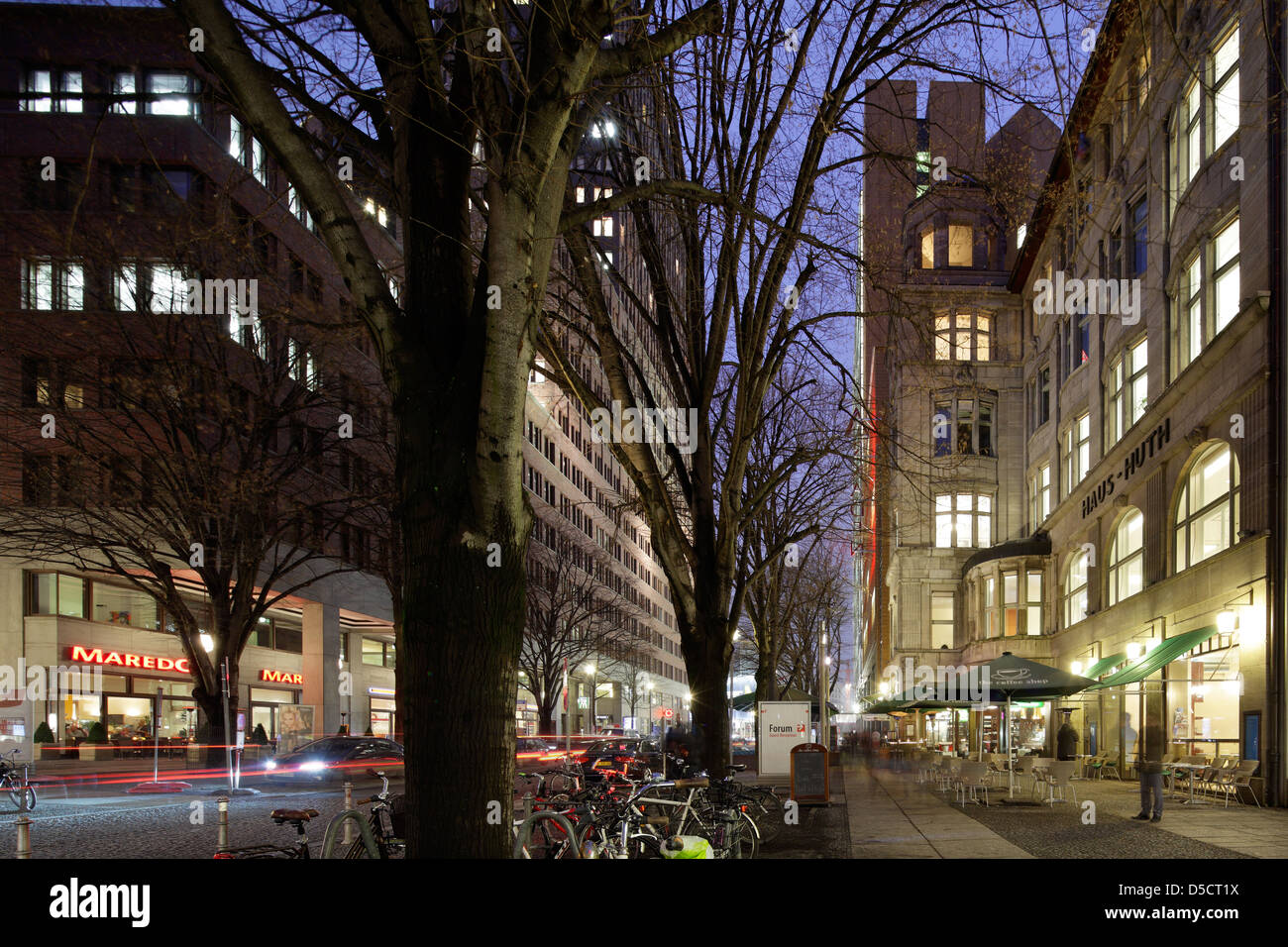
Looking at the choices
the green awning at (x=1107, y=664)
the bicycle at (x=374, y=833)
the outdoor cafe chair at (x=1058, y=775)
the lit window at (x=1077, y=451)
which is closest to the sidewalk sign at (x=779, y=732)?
the outdoor cafe chair at (x=1058, y=775)

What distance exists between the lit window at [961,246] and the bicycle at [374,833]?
5616cm

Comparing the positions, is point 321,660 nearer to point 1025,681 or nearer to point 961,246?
point 1025,681

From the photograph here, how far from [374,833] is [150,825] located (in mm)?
11558

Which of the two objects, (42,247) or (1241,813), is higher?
(42,247)

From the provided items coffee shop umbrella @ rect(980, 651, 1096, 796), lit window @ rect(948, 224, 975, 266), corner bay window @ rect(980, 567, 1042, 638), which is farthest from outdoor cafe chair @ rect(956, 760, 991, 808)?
lit window @ rect(948, 224, 975, 266)

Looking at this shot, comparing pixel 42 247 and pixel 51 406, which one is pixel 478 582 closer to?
pixel 51 406

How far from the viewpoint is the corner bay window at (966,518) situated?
2223 inches

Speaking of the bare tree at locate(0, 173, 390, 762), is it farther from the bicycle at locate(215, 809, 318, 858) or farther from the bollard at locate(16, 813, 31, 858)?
the bicycle at locate(215, 809, 318, 858)

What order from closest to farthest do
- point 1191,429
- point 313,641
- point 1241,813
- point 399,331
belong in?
1. point 399,331
2. point 1241,813
3. point 1191,429
4. point 313,641

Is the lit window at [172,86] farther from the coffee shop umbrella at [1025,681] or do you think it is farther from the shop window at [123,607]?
the coffee shop umbrella at [1025,681]

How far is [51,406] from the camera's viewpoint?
29750 millimetres

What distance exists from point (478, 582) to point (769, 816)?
13.7m

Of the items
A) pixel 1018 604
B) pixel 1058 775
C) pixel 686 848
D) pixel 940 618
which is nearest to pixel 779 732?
pixel 1058 775
